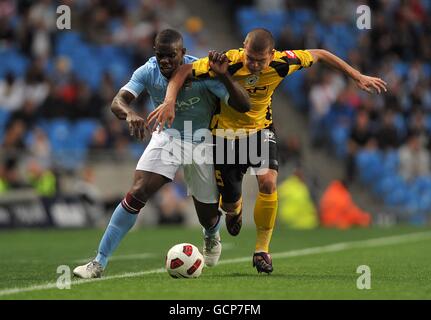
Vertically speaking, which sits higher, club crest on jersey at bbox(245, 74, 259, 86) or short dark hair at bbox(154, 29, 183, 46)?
short dark hair at bbox(154, 29, 183, 46)

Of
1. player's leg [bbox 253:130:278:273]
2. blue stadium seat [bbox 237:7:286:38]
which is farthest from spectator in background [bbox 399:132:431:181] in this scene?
player's leg [bbox 253:130:278:273]

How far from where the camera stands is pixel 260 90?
965cm

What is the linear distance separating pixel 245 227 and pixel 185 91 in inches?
480

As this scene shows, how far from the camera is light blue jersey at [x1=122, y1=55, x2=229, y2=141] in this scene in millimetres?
Result: 9406

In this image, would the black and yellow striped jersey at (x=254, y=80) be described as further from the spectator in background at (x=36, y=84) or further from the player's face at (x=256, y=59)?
the spectator in background at (x=36, y=84)

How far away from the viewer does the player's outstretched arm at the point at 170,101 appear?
877 centimetres

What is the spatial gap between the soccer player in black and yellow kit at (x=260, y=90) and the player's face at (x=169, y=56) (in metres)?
0.09

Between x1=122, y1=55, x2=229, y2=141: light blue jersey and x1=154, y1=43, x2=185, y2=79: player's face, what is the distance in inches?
11.7

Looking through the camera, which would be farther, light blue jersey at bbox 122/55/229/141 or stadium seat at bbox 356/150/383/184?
stadium seat at bbox 356/150/383/184

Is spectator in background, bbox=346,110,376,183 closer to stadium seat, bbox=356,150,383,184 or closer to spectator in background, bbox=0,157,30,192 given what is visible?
stadium seat, bbox=356,150,383,184
